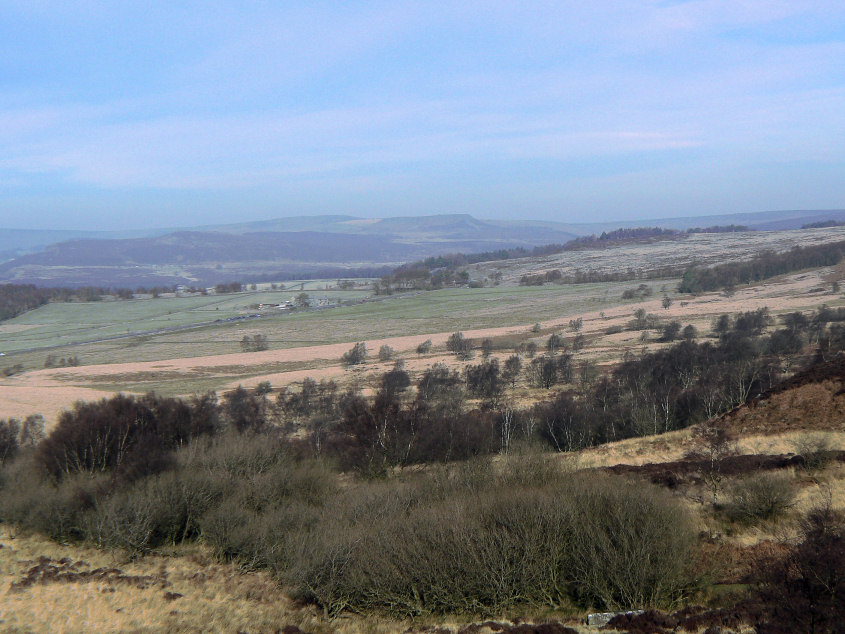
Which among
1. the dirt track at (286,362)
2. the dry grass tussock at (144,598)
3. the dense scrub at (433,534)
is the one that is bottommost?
the dirt track at (286,362)

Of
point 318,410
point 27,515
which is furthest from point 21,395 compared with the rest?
point 27,515

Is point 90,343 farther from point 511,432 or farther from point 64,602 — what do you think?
point 64,602

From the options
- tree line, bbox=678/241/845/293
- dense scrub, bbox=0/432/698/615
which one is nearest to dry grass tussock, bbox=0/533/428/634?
dense scrub, bbox=0/432/698/615

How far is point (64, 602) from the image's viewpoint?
15438 mm

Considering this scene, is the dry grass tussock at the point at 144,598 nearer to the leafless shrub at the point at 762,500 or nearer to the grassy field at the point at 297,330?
the leafless shrub at the point at 762,500

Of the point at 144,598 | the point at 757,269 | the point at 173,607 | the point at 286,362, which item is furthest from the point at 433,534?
the point at 757,269

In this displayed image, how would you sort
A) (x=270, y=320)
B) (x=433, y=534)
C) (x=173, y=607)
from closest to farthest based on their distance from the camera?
(x=433, y=534) < (x=173, y=607) < (x=270, y=320)

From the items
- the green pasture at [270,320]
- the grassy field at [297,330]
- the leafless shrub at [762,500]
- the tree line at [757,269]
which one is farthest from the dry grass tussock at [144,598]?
the tree line at [757,269]

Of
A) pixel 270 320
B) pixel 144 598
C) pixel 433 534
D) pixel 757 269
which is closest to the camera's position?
pixel 433 534

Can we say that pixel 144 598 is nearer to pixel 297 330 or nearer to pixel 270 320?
pixel 297 330

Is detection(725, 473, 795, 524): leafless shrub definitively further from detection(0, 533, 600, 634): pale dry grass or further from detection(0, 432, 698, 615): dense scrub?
detection(0, 533, 600, 634): pale dry grass

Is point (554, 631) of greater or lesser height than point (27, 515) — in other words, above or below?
above

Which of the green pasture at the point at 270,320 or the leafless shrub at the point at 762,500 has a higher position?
the leafless shrub at the point at 762,500

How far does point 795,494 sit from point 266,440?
1852 centimetres
